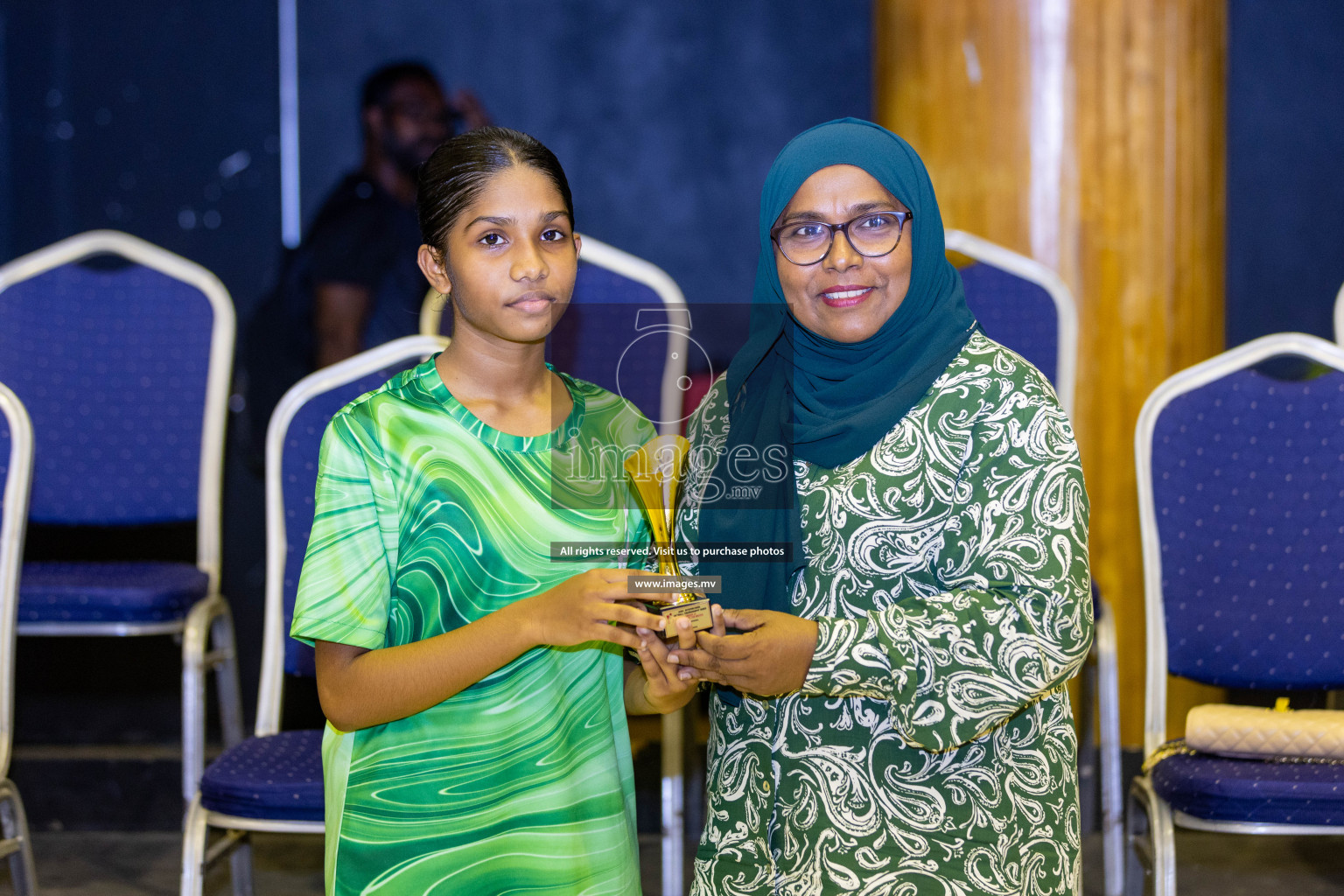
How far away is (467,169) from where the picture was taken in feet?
3.39

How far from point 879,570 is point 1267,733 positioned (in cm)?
92

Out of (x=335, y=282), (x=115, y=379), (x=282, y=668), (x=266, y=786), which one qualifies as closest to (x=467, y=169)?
(x=266, y=786)

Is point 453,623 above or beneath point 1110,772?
above

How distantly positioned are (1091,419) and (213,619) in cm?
191

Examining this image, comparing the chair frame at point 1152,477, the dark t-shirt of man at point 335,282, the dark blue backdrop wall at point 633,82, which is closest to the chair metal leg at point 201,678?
the dark t-shirt of man at point 335,282

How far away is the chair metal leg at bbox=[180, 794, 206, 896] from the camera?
1679 millimetres

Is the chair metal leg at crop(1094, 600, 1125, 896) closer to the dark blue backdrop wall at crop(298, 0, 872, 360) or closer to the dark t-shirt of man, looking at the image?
the dark blue backdrop wall at crop(298, 0, 872, 360)

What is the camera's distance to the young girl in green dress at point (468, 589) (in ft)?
3.25

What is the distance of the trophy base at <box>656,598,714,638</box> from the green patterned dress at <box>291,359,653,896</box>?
104 millimetres

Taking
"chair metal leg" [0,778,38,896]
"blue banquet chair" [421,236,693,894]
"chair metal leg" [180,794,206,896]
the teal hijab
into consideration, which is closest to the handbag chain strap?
the teal hijab

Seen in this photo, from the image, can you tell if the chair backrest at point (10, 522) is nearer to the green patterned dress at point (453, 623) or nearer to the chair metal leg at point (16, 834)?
the chair metal leg at point (16, 834)

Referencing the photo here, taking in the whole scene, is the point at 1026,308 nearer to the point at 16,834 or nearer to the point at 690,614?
the point at 690,614

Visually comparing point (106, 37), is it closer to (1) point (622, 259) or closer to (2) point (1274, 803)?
(1) point (622, 259)

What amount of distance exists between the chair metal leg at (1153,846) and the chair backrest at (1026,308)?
78 centimetres
